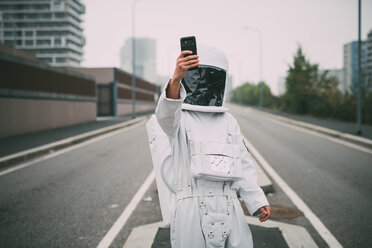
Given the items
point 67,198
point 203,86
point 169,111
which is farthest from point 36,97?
point 169,111

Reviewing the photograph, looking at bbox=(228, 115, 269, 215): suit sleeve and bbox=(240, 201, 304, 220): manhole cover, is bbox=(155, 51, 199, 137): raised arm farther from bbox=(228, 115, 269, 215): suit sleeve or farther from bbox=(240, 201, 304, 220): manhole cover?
bbox=(240, 201, 304, 220): manhole cover

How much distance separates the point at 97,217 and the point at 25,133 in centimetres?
1156

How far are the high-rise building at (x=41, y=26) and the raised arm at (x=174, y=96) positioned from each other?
367 ft

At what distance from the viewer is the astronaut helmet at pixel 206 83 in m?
1.92

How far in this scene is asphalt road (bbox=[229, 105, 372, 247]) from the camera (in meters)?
4.06

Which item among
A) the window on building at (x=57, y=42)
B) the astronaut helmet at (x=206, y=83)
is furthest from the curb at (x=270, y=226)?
the window on building at (x=57, y=42)

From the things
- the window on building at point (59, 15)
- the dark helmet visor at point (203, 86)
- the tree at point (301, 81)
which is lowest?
the dark helmet visor at point (203, 86)

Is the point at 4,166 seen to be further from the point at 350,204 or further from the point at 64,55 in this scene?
the point at 64,55

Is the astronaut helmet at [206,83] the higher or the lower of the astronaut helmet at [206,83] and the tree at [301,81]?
the lower

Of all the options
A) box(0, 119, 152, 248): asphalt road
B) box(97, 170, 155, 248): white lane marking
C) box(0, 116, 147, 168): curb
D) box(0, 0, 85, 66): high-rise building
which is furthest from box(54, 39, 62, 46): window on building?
box(97, 170, 155, 248): white lane marking

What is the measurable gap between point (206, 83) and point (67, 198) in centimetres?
431

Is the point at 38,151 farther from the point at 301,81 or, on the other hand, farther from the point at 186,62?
the point at 301,81

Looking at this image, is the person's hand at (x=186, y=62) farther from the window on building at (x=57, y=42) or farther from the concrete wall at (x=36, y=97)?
the window on building at (x=57, y=42)

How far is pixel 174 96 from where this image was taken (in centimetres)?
162
